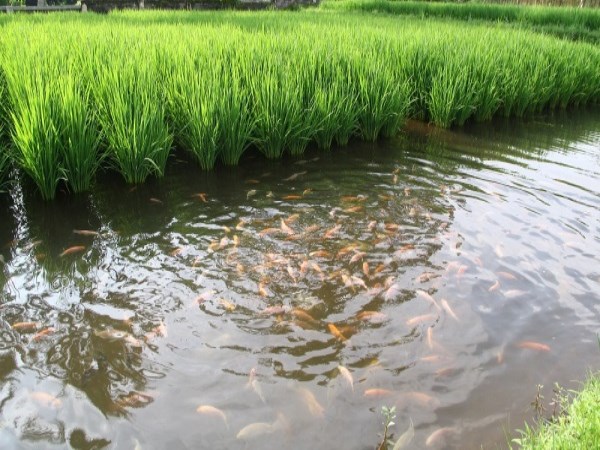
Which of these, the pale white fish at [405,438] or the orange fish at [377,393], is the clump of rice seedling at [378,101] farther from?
the pale white fish at [405,438]

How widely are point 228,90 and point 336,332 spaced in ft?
9.23

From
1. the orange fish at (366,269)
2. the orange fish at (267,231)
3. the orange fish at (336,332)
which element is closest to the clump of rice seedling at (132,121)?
the orange fish at (267,231)

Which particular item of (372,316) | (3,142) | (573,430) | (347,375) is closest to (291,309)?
(372,316)

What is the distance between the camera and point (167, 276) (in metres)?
3.30

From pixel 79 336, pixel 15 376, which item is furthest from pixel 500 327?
pixel 15 376

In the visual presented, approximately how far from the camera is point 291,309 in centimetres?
302

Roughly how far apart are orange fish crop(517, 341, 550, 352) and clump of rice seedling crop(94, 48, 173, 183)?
10.2 ft

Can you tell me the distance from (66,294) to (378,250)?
199cm

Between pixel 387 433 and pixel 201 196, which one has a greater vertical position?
pixel 201 196

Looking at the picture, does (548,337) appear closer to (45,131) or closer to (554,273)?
(554,273)

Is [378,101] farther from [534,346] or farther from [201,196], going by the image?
[534,346]

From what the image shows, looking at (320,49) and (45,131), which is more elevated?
(320,49)

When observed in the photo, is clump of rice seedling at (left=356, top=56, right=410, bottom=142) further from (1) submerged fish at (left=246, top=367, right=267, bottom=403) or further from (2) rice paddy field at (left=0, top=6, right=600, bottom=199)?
(1) submerged fish at (left=246, top=367, right=267, bottom=403)

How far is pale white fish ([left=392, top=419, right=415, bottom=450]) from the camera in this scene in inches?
85.5
